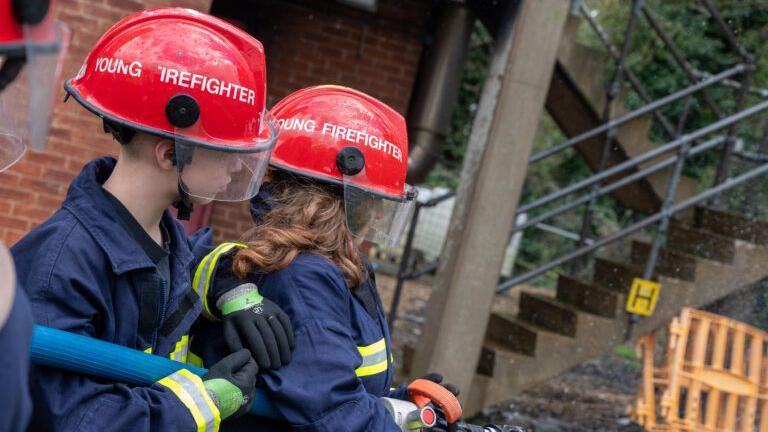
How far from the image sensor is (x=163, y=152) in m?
2.09

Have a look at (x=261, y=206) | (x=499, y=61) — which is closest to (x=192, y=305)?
(x=261, y=206)

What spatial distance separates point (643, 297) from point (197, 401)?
5.21 meters

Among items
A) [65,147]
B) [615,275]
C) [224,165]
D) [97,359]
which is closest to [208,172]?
[224,165]

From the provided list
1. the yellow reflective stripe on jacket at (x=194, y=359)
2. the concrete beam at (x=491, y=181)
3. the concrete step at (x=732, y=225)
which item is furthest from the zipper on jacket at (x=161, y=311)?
the concrete step at (x=732, y=225)

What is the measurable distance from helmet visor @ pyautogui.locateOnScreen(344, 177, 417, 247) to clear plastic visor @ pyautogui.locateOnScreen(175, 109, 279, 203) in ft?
0.98

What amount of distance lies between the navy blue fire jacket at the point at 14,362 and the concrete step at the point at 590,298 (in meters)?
5.94

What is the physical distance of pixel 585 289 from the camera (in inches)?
273

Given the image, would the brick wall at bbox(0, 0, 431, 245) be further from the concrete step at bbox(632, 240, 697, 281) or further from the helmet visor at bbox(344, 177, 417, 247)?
the helmet visor at bbox(344, 177, 417, 247)

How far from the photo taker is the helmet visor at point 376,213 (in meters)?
2.45

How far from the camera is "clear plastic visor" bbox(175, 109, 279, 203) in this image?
2074 mm

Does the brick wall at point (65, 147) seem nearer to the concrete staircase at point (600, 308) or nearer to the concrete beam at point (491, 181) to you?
the concrete beam at point (491, 181)

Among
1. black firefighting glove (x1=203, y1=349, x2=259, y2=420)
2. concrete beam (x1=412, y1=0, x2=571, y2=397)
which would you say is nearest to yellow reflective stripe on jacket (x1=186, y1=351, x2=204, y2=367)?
black firefighting glove (x1=203, y1=349, x2=259, y2=420)

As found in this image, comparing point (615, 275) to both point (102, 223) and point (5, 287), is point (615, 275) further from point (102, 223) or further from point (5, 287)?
point (5, 287)

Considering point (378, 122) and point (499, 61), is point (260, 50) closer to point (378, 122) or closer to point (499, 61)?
point (378, 122)
